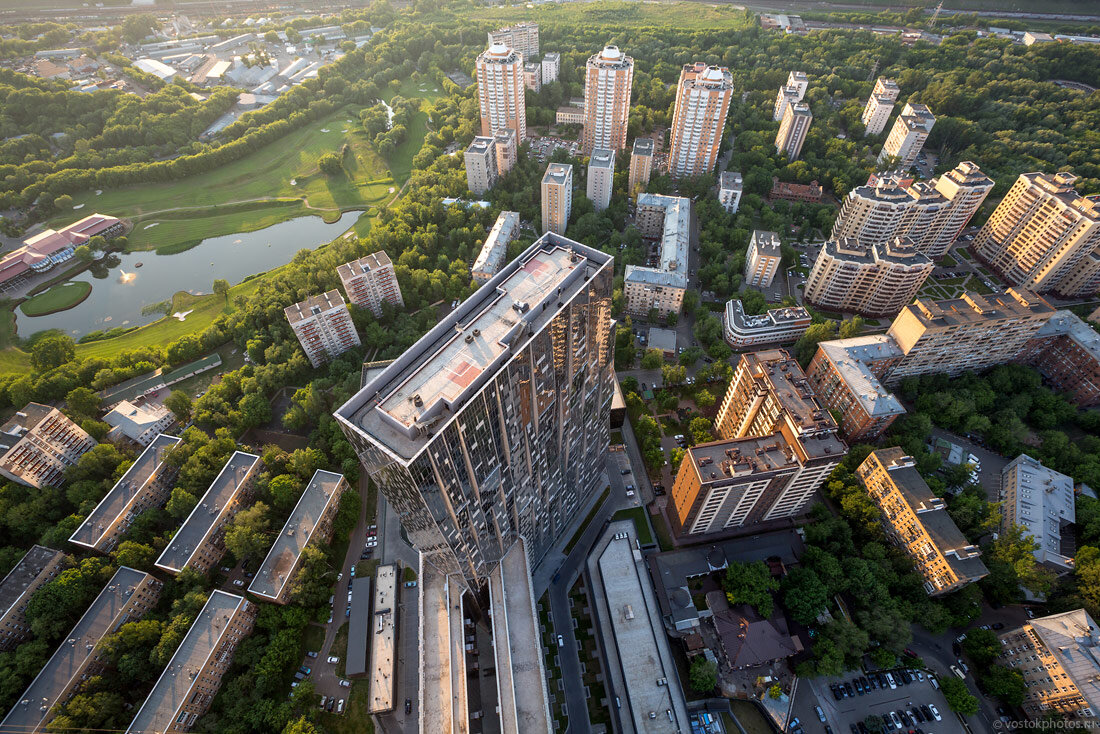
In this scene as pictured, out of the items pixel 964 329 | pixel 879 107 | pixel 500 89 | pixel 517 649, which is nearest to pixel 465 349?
pixel 517 649

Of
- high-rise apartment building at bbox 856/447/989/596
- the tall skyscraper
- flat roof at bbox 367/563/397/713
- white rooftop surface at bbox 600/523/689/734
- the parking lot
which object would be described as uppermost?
the tall skyscraper

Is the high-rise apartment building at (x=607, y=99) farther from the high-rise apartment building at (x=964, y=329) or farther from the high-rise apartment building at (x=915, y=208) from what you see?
the high-rise apartment building at (x=964, y=329)

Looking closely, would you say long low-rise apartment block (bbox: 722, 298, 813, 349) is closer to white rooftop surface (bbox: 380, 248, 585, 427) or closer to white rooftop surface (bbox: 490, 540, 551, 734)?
white rooftop surface (bbox: 380, 248, 585, 427)

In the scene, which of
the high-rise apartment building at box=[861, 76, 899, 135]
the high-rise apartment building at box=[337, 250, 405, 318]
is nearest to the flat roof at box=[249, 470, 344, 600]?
the high-rise apartment building at box=[337, 250, 405, 318]

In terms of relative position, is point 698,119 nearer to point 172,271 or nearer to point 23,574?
point 172,271

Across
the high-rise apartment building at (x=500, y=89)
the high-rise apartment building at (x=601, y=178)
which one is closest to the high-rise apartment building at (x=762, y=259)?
the high-rise apartment building at (x=601, y=178)

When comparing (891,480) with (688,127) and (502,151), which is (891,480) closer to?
(688,127)
